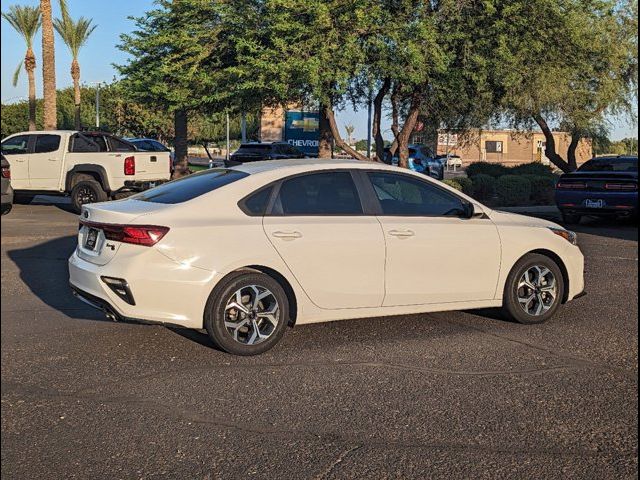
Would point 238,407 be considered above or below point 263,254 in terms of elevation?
below

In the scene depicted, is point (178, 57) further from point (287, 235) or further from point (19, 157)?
point (287, 235)

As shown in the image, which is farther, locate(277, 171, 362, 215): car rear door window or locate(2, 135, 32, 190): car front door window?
locate(2, 135, 32, 190): car front door window

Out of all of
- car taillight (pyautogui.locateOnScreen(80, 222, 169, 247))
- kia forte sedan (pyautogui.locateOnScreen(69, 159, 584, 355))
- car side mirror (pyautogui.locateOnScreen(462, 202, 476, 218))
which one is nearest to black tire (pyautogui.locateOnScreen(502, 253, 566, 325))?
kia forte sedan (pyautogui.locateOnScreen(69, 159, 584, 355))

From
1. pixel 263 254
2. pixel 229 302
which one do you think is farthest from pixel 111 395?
pixel 263 254

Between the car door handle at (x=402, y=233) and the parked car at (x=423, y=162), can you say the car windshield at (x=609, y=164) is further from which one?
the parked car at (x=423, y=162)

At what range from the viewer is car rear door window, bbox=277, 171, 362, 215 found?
17.9 feet

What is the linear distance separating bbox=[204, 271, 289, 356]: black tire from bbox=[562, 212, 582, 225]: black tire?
8.31 metres

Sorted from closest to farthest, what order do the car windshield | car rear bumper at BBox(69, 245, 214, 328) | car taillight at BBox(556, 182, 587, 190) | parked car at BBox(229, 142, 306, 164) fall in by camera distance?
car rear bumper at BBox(69, 245, 214, 328), the car windshield, car taillight at BBox(556, 182, 587, 190), parked car at BBox(229, 142, 306, 164)

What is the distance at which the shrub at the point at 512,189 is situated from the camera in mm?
20734

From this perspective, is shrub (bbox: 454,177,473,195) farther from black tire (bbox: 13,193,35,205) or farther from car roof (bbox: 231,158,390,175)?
car roof (bbox: 231,158,390,175)

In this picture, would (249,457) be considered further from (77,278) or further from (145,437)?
(77,278)

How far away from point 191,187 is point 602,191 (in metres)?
7.51

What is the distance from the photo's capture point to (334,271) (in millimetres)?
5340

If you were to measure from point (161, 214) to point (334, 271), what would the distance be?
1.36 meters
